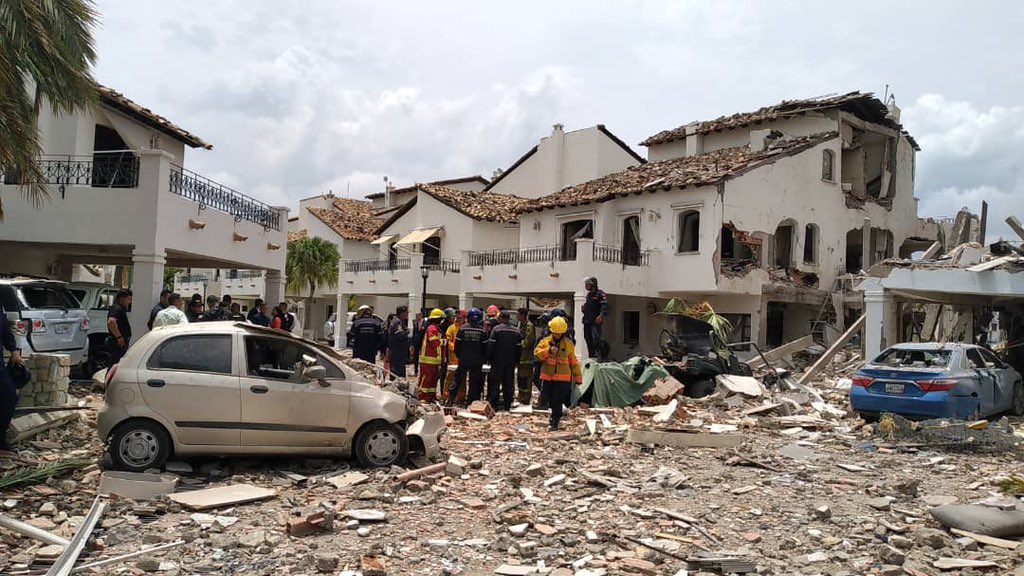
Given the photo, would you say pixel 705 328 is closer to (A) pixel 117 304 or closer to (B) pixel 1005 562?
(B) pixel 1005 562

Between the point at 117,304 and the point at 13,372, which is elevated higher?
the point at 117,304

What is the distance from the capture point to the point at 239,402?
7586 millimetres

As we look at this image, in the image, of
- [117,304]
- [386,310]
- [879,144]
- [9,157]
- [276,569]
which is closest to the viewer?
[276,569]

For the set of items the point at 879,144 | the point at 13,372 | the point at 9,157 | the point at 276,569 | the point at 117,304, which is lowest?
the point at 276,569

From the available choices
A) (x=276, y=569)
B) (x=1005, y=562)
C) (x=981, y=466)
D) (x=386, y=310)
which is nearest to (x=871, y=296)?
(x=981, y=466)

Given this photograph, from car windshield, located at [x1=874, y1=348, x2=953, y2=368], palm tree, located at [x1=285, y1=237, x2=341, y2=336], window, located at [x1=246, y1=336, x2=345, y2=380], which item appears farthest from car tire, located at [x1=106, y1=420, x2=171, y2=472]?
palm tree, located at [x1=285, y1=237, x2=341, y2=336]

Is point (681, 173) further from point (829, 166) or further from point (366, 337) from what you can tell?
point (366, 337)

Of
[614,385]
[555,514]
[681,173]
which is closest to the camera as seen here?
[555,514]

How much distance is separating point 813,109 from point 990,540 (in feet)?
72.4

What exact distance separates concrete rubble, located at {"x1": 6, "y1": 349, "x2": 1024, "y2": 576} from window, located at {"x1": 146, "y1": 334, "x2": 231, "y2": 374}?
44.0 inches

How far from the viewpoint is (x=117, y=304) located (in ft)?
39.4

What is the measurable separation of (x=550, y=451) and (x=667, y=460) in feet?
4.94

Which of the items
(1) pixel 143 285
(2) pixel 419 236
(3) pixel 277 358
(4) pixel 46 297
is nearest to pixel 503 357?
(3) pixel 277 358

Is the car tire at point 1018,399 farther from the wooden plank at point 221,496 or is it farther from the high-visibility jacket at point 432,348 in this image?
the wooden plank at point 221,496
